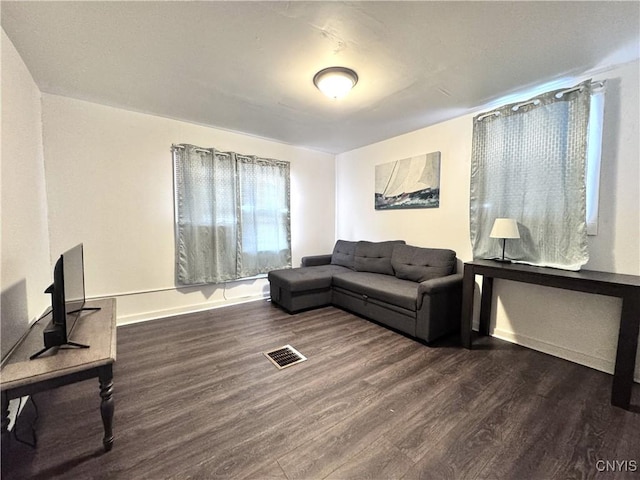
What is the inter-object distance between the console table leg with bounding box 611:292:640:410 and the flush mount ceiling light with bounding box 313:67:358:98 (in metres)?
2.59

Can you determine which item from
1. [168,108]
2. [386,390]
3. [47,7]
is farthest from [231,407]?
[168,108]

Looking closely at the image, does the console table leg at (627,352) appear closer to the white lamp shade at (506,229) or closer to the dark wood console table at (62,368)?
the white lamp shade at (506,229)

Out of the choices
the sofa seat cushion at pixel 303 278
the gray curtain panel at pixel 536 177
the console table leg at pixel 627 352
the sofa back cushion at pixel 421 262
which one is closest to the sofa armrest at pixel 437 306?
the sofa back cushion at pixel 421 262

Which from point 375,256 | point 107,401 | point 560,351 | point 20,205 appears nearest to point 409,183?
point 375,256

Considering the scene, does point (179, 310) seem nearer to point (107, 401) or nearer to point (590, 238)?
point (107, 401)

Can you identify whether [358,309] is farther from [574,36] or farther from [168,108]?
Answer: [168,108]

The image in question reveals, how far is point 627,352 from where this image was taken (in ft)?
5.62

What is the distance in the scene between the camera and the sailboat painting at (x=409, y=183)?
3.41 meters

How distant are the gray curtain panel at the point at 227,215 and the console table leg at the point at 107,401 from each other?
219 cm

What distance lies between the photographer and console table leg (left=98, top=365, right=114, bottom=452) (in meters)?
1.34

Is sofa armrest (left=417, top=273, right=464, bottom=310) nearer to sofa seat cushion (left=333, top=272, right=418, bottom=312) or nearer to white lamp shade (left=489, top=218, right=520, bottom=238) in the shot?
sofa seat cushion (left=333, top=272, right=418, bottom=312)

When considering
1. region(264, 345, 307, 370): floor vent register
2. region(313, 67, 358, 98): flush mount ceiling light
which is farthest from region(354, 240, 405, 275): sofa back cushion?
region(313, 67, 358, 98): flush mount ceiling light

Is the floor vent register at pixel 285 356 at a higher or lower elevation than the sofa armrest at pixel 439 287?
lower

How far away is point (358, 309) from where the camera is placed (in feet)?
10.7
